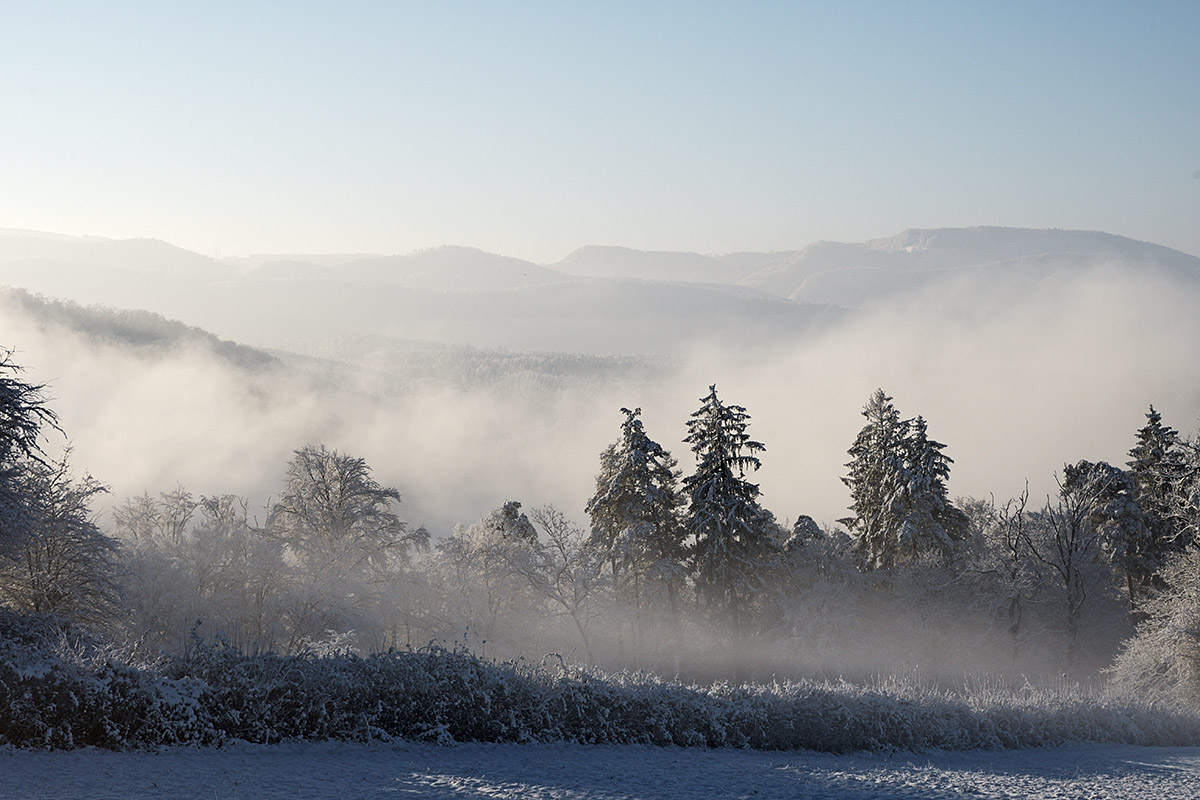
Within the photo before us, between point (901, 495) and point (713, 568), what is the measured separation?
11.1 m

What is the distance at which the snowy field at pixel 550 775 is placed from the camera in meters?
12.5

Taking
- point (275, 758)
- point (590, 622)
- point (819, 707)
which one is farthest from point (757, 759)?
point (590, 622)

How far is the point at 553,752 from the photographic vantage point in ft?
52.1

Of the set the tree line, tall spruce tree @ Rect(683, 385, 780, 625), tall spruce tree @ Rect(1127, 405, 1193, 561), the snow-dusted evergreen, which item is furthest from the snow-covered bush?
tall spruce tree @ Rect(1127, 405, 1193, 561)

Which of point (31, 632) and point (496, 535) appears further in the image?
point (496, 535)

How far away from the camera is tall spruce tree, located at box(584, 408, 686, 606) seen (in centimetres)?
4231

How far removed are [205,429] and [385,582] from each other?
526 ft

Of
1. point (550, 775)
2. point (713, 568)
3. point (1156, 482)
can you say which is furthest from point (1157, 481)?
point (550, 775)

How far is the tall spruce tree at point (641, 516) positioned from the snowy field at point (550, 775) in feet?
79.0

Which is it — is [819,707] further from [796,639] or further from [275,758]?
[796,639]

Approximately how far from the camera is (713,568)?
42469mm

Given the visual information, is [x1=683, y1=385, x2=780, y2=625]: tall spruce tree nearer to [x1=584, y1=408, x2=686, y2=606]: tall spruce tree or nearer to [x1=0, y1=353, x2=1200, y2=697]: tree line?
[x1=0, y1=353, x2=1200, y2=697]: tree line

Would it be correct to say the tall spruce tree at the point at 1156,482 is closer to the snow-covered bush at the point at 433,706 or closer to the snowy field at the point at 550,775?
the snow-covered bush at the point at 433,706

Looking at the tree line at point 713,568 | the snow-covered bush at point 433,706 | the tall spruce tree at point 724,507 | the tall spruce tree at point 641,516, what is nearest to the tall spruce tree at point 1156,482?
the tree line at point 713,568
